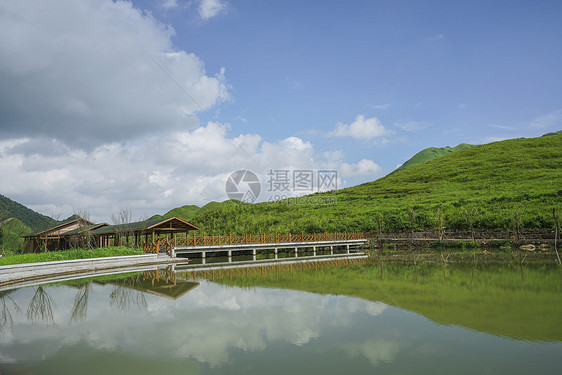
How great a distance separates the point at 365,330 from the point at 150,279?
9.88 m

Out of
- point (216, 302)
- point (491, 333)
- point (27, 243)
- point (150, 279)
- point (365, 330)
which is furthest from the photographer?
point (27, 243)

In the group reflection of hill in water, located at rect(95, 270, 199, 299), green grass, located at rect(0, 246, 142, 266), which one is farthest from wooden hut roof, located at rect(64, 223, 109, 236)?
reflection of hill in water, located at rect(95, 270, 199, 299)

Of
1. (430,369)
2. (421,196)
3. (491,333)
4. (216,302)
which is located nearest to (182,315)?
(216,302)

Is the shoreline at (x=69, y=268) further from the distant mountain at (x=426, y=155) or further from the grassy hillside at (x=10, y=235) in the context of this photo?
the distant mountain at (x=426, y=155)

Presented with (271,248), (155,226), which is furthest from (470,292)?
(271,248)

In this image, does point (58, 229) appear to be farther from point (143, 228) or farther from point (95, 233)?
point (143, 228)

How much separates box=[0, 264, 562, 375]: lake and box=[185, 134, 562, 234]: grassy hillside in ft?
66.3

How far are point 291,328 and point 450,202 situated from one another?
3341 cm

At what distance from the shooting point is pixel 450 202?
3575 centimetres

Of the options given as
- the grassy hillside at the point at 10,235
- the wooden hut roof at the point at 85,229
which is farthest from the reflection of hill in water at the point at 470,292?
the grassy hillside at the point at 10,235

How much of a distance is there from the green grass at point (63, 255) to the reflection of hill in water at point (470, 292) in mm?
7984

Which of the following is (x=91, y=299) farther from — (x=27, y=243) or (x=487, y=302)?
(x=27, y=243)

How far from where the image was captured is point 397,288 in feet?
35.0

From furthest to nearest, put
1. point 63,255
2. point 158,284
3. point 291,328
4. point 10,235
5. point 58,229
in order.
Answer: point 10,235 → point 58,229 → point 63,255 → point 158,284 → point 291,328
